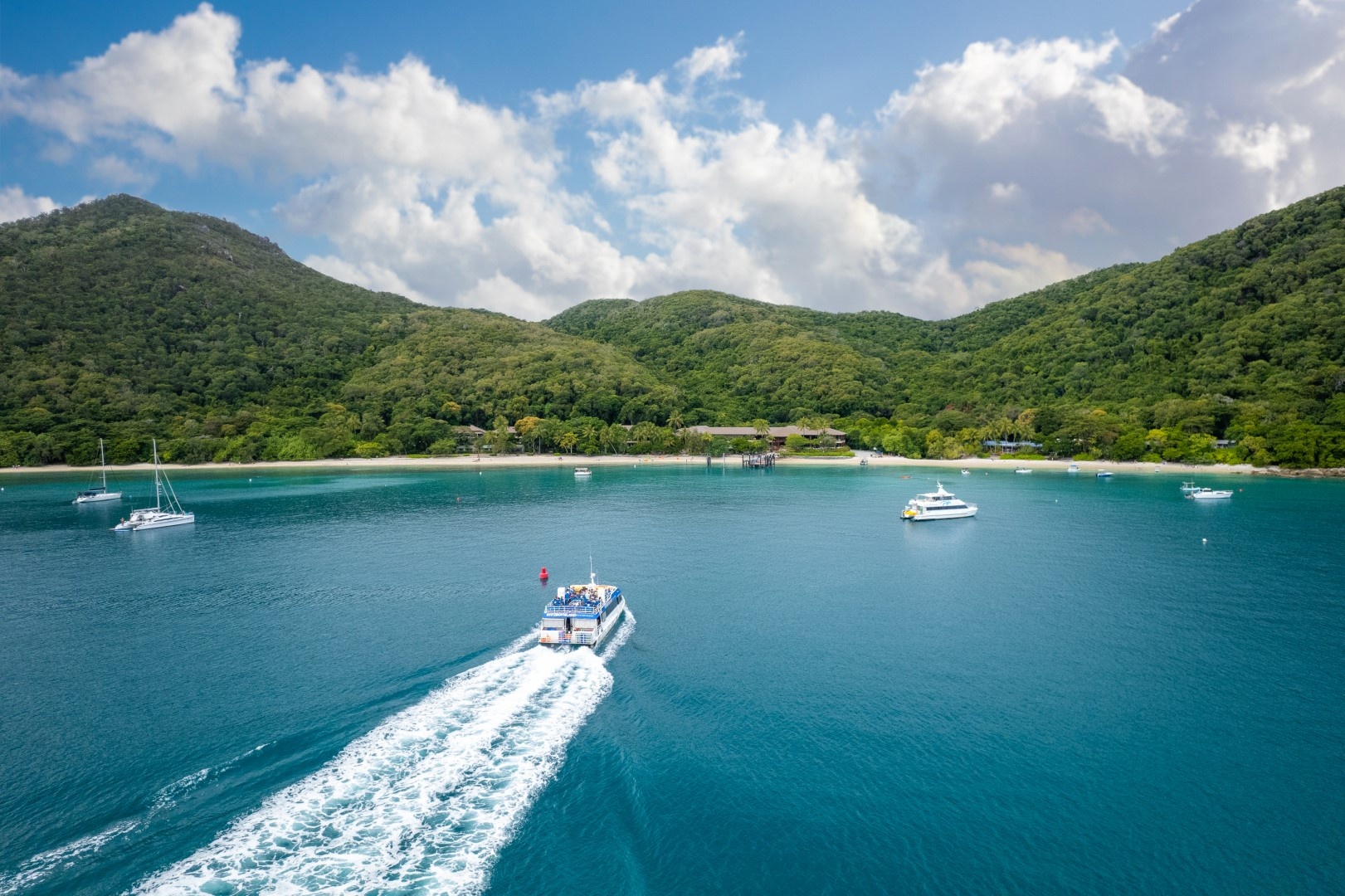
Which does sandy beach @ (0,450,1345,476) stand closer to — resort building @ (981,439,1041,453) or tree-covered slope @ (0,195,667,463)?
tree-covered slope @ (0,195,667,463)

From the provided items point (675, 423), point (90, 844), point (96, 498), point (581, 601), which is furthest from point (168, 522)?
point (675, 423)

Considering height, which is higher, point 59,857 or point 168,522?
point 168,522

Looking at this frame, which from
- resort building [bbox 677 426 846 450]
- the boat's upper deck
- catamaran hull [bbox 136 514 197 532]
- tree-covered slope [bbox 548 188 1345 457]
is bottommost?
the boat's upper deck

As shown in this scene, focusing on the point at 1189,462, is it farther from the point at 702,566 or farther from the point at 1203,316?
the point at 702,566

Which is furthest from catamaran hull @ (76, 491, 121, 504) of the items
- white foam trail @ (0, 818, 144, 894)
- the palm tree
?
the palm tree

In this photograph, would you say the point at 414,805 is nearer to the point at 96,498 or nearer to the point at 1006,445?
the point at 96,498

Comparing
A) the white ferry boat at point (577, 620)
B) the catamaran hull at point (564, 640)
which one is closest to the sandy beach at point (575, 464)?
the white ferry boat at point (577, 620)

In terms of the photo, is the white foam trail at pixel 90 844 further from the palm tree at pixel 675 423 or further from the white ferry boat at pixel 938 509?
the palm tree at pixel 675 423
